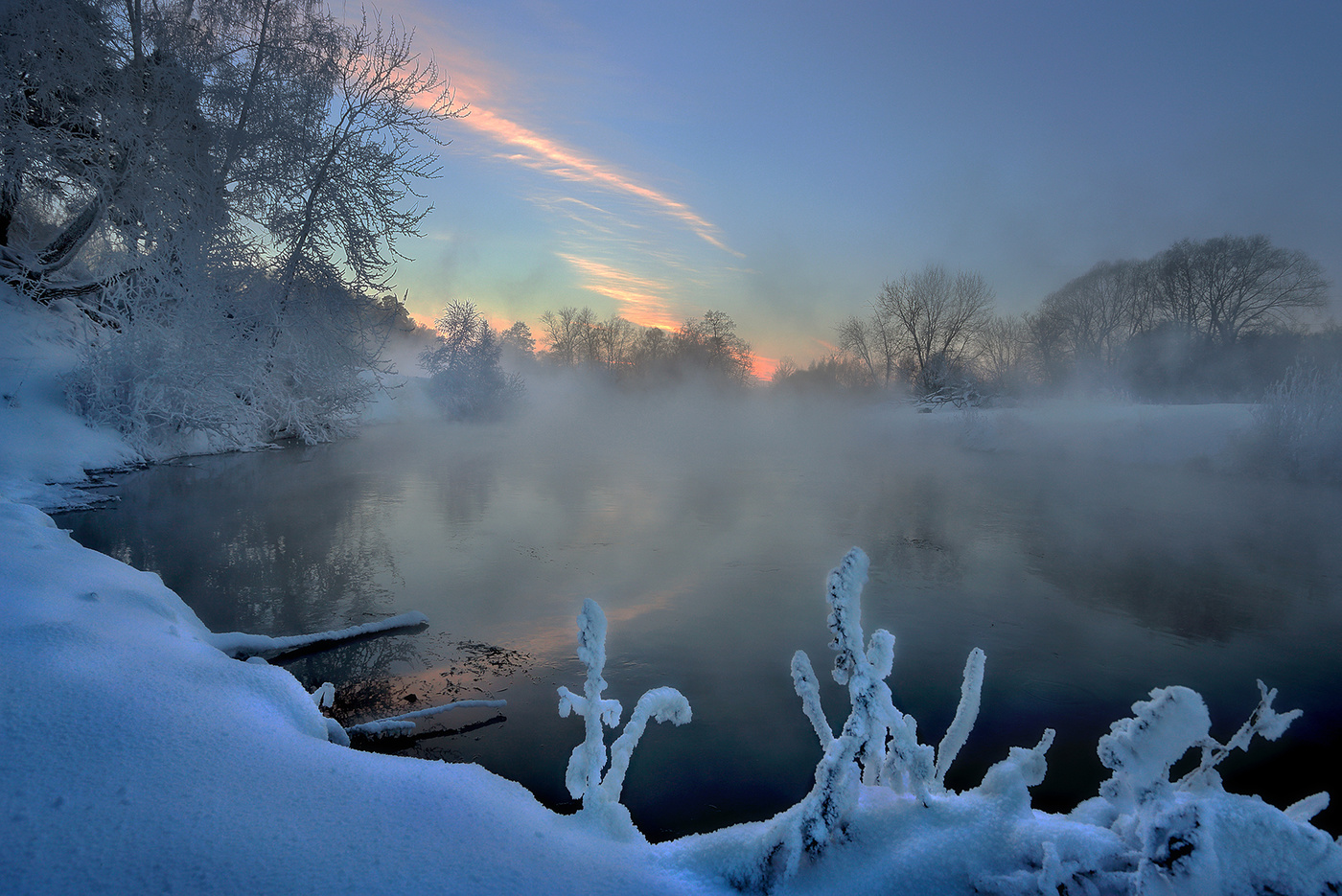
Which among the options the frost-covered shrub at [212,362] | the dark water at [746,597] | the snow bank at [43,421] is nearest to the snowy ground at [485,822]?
the dark water at [746,597]

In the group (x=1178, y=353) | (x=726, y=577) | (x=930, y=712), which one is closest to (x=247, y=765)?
(x=930, y=712)

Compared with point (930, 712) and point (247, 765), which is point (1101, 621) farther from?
point (247, 765)

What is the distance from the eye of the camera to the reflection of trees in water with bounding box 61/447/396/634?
576 cm

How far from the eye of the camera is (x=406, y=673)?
465 cm

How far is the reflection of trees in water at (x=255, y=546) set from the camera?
5.76 m

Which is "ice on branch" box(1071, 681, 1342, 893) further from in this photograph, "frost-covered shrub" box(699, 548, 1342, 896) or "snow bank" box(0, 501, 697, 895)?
"snow bank" box(0, 501, 697, 895)

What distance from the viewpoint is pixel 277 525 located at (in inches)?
355

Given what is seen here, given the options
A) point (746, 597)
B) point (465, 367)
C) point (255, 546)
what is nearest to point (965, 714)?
point (746, 597)

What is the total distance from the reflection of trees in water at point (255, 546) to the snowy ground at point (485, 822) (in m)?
3.49

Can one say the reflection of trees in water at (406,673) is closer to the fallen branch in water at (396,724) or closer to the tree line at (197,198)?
the fallen branch in water at (396,724)

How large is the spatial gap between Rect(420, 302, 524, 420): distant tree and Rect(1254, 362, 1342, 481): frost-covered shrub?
33.1m

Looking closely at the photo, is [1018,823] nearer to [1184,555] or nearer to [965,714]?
[965,714]

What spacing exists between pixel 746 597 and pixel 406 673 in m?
3.55

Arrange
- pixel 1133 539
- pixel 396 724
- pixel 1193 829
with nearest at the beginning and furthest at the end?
pixel 1193 829 < pixel 396 724 < pixel 1133 539
